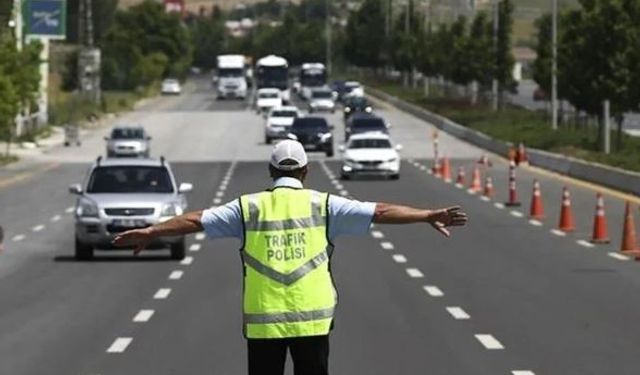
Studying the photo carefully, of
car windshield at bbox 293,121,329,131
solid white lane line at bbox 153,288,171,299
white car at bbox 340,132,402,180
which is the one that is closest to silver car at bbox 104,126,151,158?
car windshield at bbox 293,121,329,131

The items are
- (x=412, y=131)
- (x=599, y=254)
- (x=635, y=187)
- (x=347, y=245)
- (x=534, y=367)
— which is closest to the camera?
(x=534, y=367)

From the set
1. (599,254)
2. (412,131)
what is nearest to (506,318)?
(599,254)

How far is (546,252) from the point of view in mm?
29766

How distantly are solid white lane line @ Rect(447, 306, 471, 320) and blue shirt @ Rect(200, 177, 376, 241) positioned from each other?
37.4 feet

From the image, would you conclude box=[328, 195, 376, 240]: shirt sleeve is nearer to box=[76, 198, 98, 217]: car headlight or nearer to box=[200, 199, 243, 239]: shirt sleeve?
box=[200, 199, 243, 239]: shirt sleeve

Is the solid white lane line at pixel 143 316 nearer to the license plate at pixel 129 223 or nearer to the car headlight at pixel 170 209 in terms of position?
the license plate at pixel 129 223

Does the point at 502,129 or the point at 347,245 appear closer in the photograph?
the point at 347,245

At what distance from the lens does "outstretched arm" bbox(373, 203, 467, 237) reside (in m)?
8.56

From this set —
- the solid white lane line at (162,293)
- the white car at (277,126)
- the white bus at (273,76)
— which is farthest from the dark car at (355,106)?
the solid white lane line at (162,293)

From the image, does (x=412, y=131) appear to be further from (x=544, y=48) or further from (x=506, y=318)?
(x=506, y=318)

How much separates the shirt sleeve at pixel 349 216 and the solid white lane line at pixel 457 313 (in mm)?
11396

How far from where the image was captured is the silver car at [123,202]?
2789cm

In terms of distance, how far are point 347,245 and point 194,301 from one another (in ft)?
33.2

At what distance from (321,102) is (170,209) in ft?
286
